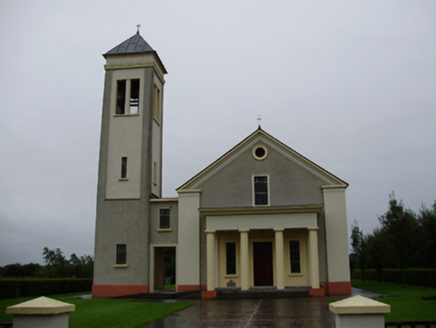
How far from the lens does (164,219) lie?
2881cm

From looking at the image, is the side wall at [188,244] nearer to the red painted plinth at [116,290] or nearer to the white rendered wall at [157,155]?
the red painted plinth at [116,290]

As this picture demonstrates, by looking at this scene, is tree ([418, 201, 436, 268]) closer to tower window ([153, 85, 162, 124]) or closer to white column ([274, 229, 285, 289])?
white column ([274, 229, 285, 289])

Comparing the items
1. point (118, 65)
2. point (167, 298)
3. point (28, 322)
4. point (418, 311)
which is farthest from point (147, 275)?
point (28, 322)

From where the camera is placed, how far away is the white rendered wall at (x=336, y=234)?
26.1 metres

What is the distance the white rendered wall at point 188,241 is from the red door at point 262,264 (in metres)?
3.52

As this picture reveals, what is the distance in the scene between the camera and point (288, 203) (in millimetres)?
27219

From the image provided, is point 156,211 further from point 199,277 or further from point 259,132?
point 259,132

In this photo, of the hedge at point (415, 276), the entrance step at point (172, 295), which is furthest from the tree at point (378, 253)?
the entrance step at point (172, 295)

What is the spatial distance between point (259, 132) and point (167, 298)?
11.5 m

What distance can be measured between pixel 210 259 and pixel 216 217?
2430 mm

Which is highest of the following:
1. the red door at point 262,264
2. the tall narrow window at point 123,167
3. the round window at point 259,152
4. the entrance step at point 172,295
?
the round window at point 259,152

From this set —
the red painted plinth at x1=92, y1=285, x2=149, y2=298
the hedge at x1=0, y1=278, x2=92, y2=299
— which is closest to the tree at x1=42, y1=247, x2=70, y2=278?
Result: the hedge at x1=0, y1=278, x2=92, y2=299

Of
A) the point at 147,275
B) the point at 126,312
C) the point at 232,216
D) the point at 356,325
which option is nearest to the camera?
the point at 356,325

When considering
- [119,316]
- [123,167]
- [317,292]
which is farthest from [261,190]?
[119,316]
